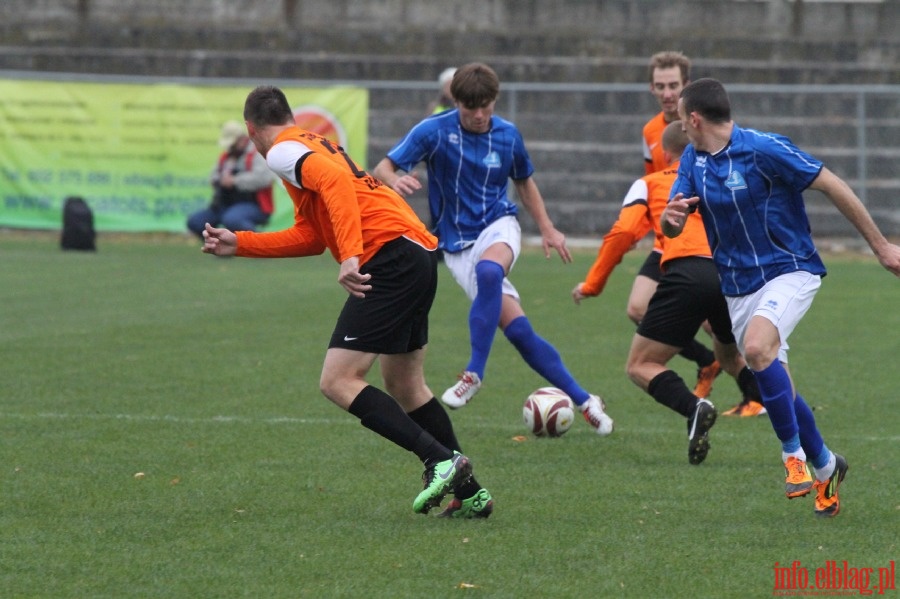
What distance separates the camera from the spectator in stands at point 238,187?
1842cm

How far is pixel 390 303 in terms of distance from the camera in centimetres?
559

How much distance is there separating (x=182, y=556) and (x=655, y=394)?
9.47 ft

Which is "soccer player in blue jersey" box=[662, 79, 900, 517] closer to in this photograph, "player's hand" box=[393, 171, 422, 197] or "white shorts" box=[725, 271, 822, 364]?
"white shorts" box=[725, 271, 822, 364]

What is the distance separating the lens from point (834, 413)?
8.20 metres

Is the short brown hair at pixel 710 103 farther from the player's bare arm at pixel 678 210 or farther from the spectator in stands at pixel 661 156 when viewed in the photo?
the spectator in stands at pixel 661 156

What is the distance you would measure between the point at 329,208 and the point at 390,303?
0.46m

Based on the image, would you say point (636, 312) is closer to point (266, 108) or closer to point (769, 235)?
point (769, 235)

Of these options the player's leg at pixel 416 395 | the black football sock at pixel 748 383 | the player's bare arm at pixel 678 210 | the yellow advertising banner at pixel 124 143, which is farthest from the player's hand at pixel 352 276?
the yellow advertising banner at pixel 124 143

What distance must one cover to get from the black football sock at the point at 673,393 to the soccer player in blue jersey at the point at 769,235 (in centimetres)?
105

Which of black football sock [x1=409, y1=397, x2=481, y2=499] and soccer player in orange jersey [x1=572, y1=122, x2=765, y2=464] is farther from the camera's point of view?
soccer player in orange jersey [x1=572, y1=122, x2=765, y2=464]

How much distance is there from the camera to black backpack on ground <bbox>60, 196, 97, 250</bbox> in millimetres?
18828

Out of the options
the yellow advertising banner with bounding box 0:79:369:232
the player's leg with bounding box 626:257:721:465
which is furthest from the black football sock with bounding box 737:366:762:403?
the yellow advertising banner with bounding box 0:79:369:232

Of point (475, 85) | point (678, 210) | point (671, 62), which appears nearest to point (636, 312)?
point (671, 62)

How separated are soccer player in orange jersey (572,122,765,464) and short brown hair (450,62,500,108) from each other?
3.08 feet
